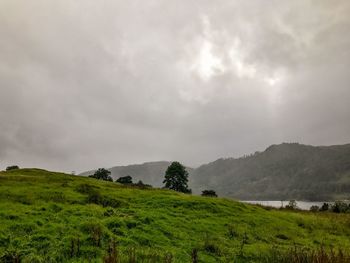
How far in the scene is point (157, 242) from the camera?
80.7 ft

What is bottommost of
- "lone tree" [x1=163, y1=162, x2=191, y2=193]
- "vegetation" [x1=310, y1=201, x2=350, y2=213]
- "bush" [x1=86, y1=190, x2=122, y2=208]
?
"vegetation" [x1=310, y1=201, x2=350, y2=213]

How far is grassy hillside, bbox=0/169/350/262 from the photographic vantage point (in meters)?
20.8

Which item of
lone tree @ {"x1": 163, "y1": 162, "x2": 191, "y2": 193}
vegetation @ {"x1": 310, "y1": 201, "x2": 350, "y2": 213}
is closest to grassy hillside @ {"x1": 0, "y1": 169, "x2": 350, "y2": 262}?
vegetation @ {"x1": 310, "y1": 201, "x2": 350, "y2": 213}

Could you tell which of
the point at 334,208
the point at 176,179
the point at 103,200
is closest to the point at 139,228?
the point at 103,200

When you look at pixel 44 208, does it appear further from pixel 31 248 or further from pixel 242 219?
pixel 242 219

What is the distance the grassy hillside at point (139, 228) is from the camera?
2075cm

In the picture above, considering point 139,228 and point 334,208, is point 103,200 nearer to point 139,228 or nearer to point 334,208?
point 139,228

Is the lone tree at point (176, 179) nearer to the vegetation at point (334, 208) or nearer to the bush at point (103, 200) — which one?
the vegetation at point (334, 208)

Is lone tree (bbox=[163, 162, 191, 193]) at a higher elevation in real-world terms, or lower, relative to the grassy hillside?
higher

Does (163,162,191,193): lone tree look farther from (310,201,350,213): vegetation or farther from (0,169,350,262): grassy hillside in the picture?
(0,169,350,262): grassy hillside

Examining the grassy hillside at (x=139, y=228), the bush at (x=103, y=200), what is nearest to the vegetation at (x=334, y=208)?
the grassy hillside at (x=139, y=228)

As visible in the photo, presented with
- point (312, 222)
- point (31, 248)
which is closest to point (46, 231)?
point (31, 248)

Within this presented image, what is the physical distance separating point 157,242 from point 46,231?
780 cm

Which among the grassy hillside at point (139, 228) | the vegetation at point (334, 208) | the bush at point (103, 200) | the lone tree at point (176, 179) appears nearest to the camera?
the grassy hillside at point (139, 228)
